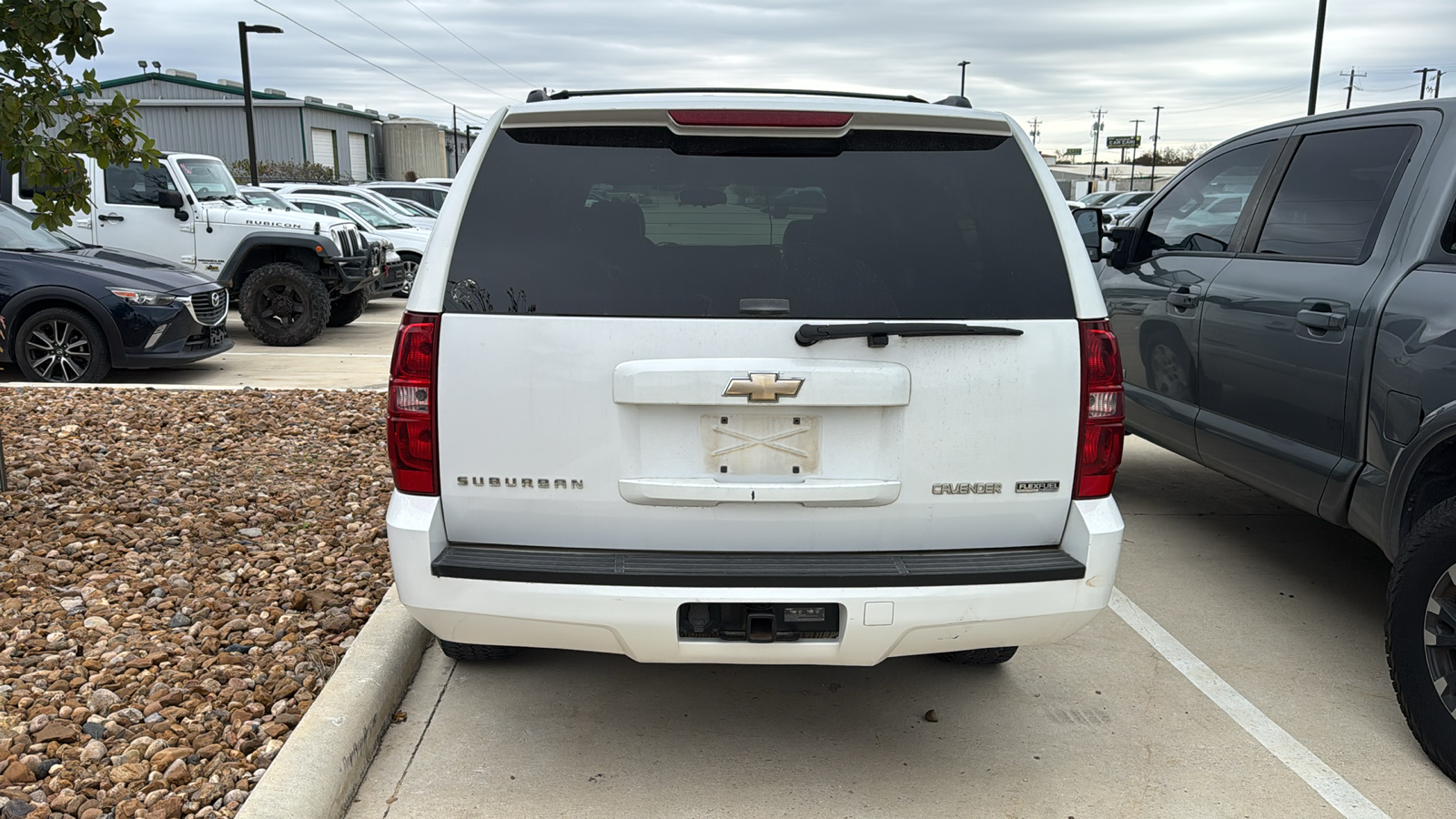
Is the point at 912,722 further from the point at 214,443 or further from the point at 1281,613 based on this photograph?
the point at 214,443

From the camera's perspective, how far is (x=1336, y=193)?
14.7ft

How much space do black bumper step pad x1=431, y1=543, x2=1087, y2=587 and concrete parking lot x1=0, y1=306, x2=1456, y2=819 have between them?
2.36ft

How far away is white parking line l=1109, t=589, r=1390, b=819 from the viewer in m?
3.18

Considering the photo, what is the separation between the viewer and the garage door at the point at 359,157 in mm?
51250

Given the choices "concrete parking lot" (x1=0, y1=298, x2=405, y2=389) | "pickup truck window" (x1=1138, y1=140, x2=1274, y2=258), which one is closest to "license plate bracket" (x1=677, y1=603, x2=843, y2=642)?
"pickup truck window" (x1=1138, y1=140, x2=1274, y2=258)

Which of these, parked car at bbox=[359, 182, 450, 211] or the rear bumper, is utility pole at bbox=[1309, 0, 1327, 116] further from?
the rear bumper

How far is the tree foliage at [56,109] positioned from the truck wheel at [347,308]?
8894 millimetres

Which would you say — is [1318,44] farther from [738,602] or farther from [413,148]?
[413,148]

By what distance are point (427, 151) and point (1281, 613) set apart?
178ft

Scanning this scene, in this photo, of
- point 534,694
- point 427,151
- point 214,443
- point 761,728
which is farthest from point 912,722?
point 427,151

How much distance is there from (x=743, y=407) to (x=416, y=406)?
2.72ft

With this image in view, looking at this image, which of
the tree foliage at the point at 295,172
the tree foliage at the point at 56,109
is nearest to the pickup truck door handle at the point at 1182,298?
the tree foliage at the point at 56,109

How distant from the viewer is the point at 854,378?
2793mm

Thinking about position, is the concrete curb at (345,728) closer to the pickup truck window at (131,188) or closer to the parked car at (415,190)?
the pickup truck window at (131,188)
